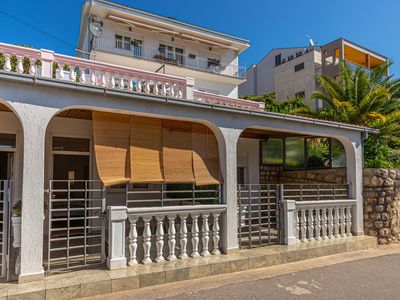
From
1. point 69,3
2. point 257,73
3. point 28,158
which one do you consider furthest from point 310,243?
point 257,73

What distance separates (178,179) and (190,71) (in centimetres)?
1538

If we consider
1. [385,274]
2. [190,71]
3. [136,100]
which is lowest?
[385,274]

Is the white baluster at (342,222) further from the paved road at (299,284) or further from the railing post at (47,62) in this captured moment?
the railing post at (47,62)

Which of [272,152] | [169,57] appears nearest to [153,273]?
[272,152]

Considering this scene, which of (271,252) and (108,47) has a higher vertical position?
(108,47)

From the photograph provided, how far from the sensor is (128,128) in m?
6.31

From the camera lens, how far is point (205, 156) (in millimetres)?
7145

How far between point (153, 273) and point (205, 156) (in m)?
2.75

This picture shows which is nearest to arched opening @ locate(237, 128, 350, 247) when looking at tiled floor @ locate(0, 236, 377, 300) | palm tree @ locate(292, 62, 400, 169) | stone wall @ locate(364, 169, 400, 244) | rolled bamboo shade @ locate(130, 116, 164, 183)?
stone wall @ locate(364, 169, 400, 244)

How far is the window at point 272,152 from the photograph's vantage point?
11625 mm

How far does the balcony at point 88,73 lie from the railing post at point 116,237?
6.97ft

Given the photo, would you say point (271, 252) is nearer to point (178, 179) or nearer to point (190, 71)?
point (178, 179)

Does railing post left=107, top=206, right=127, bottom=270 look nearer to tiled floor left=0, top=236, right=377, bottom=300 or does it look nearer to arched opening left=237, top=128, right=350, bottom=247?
tiled floor left=0, top=236, right=377, bottom=300

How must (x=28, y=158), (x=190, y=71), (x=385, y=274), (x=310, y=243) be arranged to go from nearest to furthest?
(x=28, y=158)
(x=385, y=274)
(x=310, y=243)
(x=190, y=71)
